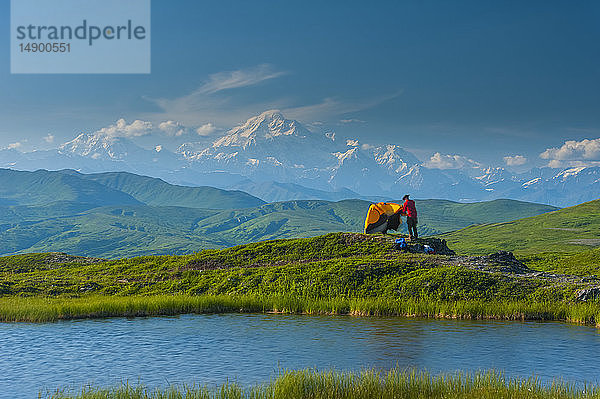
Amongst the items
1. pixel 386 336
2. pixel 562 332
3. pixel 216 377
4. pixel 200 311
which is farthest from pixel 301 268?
pixel 216 377

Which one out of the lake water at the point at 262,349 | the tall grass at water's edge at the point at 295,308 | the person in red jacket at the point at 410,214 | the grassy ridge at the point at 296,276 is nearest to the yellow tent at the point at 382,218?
the grassy ridge at the point at 296,276

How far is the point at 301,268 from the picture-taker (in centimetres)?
5647

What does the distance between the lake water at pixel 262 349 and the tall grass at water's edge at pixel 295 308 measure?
5.62 ft

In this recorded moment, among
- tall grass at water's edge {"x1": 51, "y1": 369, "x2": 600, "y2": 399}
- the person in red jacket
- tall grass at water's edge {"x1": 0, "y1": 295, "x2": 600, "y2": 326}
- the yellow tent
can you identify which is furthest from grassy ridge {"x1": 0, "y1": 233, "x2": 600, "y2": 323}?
tall grass at water's edge {"x1": 51, "y1": 369, "x2": 600, "y2": 399}

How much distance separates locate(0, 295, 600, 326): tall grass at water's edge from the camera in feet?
133

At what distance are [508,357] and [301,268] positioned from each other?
29.7 m

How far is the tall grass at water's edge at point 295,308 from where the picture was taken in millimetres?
40562

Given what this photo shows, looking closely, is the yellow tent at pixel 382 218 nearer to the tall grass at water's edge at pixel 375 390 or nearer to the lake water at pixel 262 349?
the lake water at pixel 262 349

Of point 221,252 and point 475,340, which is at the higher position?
point 221,252

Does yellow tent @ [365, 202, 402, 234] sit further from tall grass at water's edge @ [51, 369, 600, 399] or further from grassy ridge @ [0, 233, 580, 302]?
tall grass at water's edge @ [51, 369, 600, 399]

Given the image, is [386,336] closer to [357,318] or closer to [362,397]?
[357,318]

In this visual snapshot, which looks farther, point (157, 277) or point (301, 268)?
point (157, 277)

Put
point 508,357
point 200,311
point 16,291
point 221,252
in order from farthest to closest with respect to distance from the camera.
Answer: point 221,252
point 16,291
point 200,311
point 508,357

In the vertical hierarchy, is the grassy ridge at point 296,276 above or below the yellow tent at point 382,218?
below
